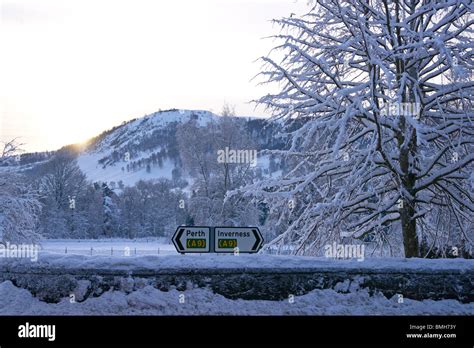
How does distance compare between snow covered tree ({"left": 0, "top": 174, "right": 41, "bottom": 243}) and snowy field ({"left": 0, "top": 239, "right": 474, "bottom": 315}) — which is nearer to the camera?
snowy field ({"left": 0, "top": 239, "right": 474, "bottom": 315})

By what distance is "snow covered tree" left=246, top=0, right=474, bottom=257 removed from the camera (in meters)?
11.7

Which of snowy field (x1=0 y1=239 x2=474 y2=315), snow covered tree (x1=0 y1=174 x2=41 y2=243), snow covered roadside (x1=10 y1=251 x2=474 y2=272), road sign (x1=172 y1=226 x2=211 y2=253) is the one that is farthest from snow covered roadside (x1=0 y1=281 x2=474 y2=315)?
snow covered tree (x1=0 y1=174 x2=41 y2=243)

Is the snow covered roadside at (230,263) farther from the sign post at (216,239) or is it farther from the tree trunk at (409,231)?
the tree trunk at (409,231)

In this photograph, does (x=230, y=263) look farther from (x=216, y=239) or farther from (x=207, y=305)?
(x=207, y=305)

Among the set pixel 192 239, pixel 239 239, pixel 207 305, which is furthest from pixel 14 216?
pixel 207 305

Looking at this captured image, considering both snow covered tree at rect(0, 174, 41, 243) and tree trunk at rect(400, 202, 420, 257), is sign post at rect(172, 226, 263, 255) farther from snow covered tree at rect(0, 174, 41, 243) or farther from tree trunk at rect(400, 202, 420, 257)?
snow covered tree at rect(0, 174, 41, 243)

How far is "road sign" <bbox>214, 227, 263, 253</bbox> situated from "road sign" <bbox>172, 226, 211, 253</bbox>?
0.24 meters

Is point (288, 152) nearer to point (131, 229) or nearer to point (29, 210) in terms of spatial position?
point (29, 210)

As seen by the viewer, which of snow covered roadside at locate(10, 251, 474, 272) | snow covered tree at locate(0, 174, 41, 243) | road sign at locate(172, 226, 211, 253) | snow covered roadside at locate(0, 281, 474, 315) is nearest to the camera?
snow covered roadside at locate(0, 281, 474, 315)

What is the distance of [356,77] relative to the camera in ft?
43.8

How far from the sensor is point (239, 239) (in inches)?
398

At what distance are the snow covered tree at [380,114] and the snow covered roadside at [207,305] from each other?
2798 millimetres

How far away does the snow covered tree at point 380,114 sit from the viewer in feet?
38.4

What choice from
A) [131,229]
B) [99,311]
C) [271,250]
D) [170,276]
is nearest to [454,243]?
[271,250]
